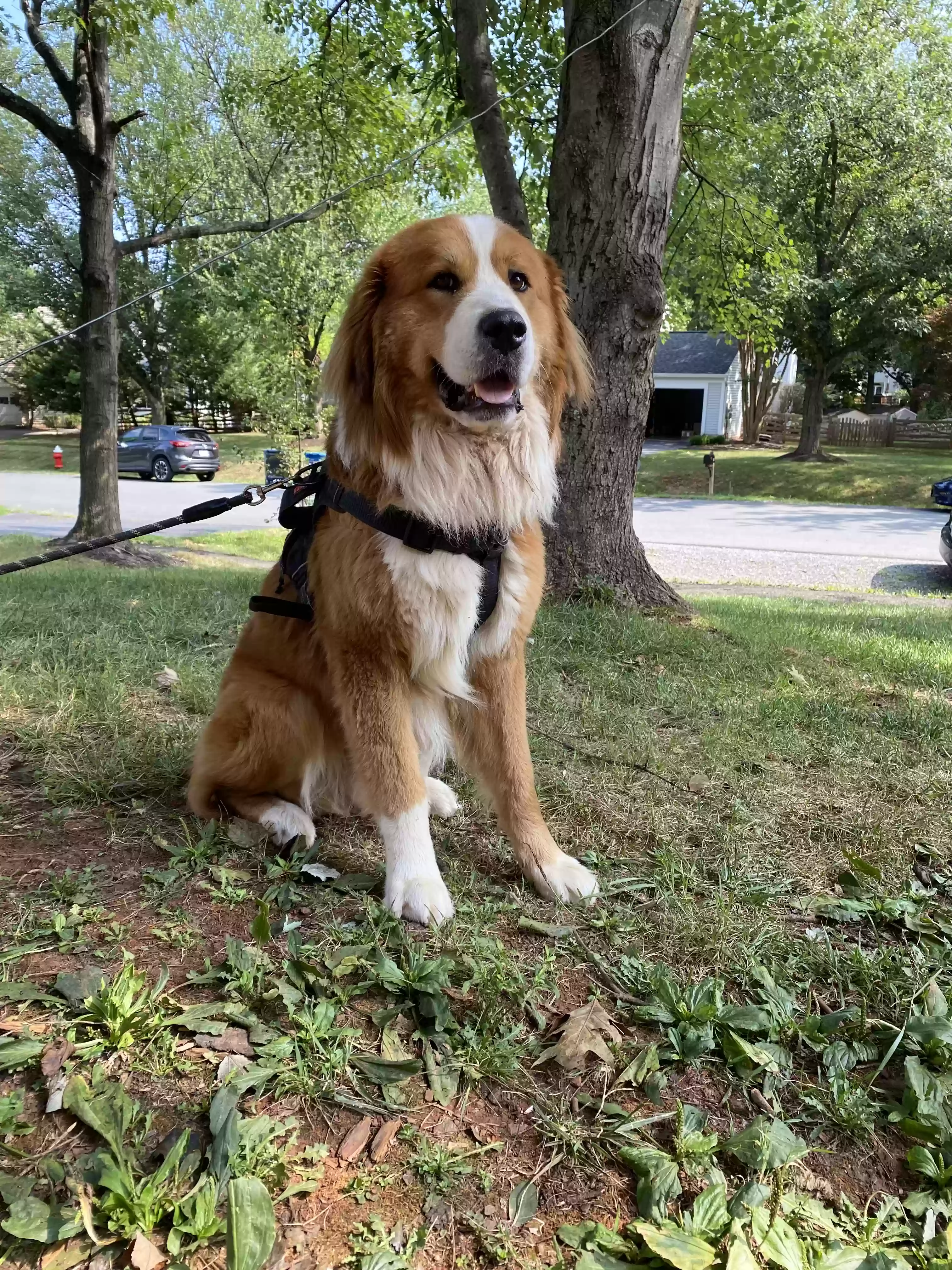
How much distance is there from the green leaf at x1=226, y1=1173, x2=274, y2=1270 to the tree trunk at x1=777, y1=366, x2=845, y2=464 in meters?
32.1

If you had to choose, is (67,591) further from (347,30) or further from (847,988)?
(347,30)

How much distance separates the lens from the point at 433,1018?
1.83m

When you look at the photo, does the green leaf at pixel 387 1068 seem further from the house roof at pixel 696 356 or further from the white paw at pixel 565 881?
the house roof at pixel 696 356

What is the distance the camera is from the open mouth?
2.36 meters

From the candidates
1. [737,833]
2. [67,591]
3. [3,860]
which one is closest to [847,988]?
[737,833]

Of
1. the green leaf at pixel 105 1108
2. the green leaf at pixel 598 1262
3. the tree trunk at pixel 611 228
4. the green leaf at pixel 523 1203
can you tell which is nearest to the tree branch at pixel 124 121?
the tree trunk at pixel 611 228

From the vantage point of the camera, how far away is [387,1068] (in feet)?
5.52

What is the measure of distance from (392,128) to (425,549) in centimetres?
916

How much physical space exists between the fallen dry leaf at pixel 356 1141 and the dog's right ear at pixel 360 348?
6.37ft

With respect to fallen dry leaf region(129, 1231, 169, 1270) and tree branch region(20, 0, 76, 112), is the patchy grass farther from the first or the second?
fallen dry leaf region(129, 1231, 169, 1270)

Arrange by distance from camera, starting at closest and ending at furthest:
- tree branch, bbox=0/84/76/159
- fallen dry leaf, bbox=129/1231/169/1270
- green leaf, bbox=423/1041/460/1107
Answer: fallen dry leaf, bbox=129/1231/169/1270 → green leaf, bbox=423/1041/460/1107 → tree branch, bbox=0/84/76/159

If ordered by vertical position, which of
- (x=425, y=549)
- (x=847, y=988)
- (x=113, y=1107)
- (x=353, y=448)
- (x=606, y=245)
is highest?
(x=606, y=245)

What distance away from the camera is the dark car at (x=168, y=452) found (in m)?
27.3

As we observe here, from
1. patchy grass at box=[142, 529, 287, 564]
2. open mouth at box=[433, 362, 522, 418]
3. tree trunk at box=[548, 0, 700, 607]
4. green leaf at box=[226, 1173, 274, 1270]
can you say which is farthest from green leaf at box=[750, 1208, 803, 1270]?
patchy grass at box=[142, 529, 287, 564]
